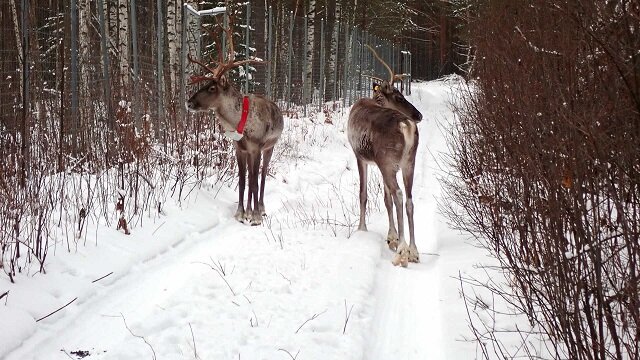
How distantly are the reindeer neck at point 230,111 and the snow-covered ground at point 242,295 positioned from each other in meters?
1.14

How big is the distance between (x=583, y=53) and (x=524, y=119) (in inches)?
22.9

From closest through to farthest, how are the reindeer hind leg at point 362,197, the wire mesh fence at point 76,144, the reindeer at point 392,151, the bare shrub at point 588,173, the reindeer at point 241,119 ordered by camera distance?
the bare shrub at point 588,173, the wire mesh fence at point 76,144, the reindeer at point 392,151, the reindeer hind leg at point 362,197, the reindeer at point 241,119

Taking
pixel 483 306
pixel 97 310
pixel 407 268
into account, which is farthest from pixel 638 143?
pixel 97 310

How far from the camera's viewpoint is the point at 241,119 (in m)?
6.76

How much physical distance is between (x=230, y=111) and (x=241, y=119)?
22 centimetres

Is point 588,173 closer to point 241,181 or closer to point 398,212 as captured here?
point 398,212

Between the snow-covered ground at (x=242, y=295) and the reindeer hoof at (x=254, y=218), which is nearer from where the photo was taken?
the snow-covered ground at (x=242, y=295)

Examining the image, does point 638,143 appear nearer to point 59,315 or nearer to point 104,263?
point 59,315

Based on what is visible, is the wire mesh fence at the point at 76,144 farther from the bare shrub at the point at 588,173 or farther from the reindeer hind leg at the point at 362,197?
the bare shrub at the point at 588,173

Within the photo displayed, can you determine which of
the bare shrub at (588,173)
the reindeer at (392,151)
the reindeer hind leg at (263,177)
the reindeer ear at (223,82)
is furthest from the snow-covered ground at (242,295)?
the reindeer ear at (223,82)

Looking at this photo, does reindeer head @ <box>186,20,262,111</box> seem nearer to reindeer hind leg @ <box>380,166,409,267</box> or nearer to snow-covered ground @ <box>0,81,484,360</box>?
snow-covered ground @ <box>0,81,484,360</box>

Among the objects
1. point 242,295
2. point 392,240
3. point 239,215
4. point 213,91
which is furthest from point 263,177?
point 242,295

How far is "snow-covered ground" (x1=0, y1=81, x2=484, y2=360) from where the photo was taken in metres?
3.34

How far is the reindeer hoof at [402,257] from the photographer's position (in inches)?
203
